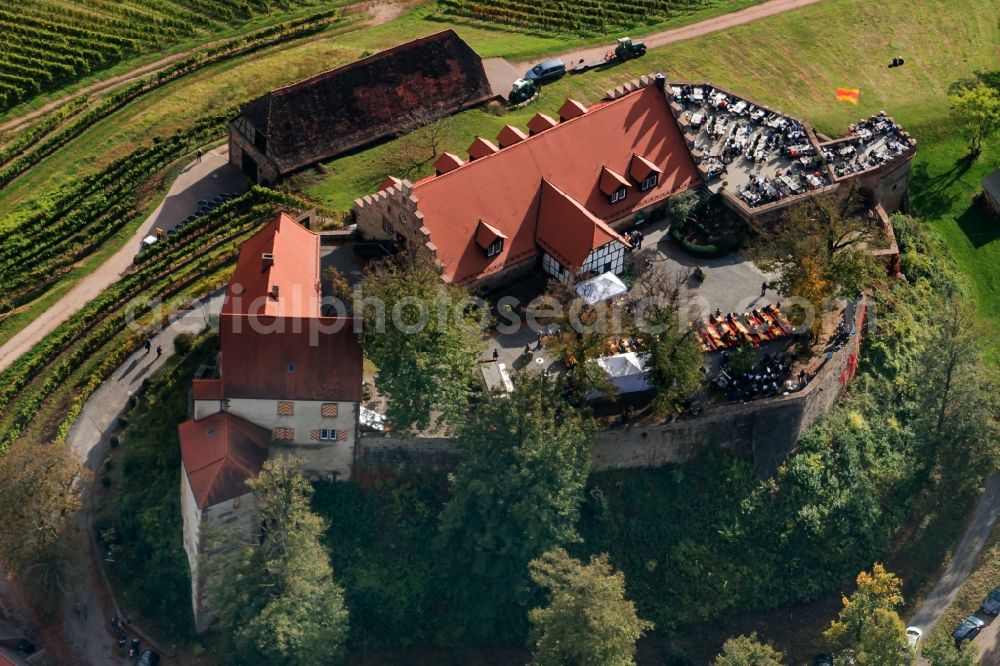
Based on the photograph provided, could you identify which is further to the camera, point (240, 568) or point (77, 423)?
point (77, 423)

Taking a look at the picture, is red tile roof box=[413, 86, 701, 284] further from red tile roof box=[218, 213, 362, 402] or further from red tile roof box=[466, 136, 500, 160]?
red tile roof box=[218, 213, 362, 402]

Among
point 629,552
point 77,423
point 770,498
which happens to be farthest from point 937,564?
point 77,423

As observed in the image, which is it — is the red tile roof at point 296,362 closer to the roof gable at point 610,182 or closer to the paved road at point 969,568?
the roof gable at point 610,182

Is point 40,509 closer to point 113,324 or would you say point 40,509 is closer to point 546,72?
point 113,324

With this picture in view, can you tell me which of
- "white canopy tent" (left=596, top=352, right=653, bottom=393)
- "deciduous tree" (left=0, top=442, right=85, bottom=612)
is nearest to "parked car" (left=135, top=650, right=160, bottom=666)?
"deciduous tree" (left=0, top=442, right=85, bottom=612)

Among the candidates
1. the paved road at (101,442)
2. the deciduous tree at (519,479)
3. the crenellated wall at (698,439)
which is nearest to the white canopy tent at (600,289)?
the deciduous tree at (519,479)

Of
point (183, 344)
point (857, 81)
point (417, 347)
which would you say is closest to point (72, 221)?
point (183, 344)

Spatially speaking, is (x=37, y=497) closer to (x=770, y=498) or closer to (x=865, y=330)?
(x=770, y=498)
